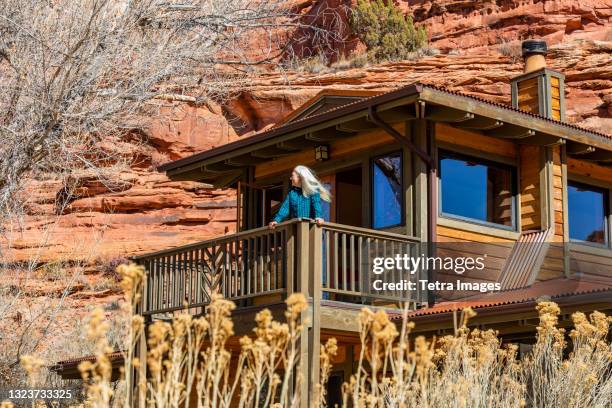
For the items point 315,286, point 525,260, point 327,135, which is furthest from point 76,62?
point 525,260

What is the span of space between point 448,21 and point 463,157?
85.0ft

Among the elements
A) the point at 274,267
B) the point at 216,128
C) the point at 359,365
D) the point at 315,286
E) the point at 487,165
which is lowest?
the point at 359,365

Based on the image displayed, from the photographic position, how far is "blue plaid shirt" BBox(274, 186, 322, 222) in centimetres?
1216

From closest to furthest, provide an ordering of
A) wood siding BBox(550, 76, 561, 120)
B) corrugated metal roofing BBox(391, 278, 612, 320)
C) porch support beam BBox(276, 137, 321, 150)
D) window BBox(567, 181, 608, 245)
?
corrugated metal roofing BBox(391, 278, 612, 320), porch support beam BBox(276, 137, 321, 150), window BBox(567, 181, 608, 245), wood siding BBox(550, 76, 561, 120)

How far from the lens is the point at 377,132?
1396 cm

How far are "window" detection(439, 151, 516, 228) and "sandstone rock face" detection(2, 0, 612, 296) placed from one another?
1540 cm

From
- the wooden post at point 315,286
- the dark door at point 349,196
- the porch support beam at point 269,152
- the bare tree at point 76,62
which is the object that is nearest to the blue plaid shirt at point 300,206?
the wooden post at point 315,286

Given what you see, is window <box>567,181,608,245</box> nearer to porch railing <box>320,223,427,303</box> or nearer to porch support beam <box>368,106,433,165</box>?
porch support beam <box>368,106,433,165</box>

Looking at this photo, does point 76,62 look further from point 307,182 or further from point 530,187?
point 530,187

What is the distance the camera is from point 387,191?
45.2ft

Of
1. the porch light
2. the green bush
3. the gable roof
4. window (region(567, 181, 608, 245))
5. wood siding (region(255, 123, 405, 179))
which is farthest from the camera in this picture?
the green bush

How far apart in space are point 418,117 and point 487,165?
180 centimetres

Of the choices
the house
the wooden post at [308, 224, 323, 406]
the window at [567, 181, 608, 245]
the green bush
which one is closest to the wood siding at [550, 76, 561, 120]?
the house

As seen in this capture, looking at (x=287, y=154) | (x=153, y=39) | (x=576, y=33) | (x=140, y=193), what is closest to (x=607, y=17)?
(x=576, y=33)
